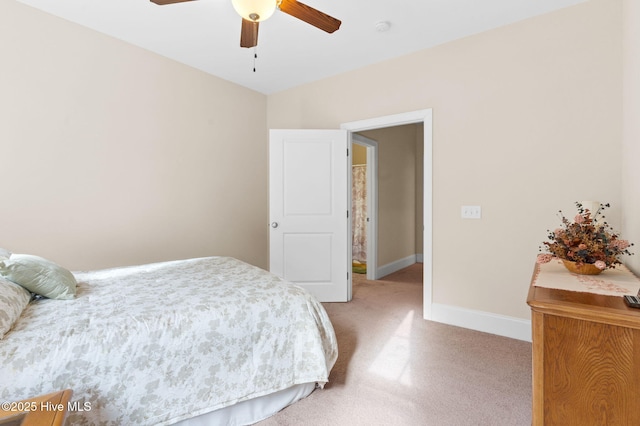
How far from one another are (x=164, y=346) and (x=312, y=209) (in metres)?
2.44

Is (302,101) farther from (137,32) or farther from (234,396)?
(234,396)

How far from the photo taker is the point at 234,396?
1554mm

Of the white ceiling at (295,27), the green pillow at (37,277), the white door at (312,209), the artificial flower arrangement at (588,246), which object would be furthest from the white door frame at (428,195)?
the green pillow at (37,277)

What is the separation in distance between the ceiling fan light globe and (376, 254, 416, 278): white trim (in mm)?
3837

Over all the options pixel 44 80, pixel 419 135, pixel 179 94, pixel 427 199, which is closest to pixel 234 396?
pixel 427 199

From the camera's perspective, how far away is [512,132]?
2648 millimetres

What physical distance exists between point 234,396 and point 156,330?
519 millimetres

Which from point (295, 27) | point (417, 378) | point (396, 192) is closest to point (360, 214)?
point (396, 192)

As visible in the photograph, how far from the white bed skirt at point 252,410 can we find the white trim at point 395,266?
3101 mm

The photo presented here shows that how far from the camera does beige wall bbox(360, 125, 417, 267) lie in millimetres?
4953

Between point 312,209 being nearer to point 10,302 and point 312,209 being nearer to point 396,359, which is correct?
point 396,359

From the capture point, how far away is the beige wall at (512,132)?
7.63 ft

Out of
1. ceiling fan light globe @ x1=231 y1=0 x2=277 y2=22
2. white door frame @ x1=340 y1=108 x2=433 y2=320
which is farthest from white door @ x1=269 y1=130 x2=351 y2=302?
ceiling fan light globe @ x1=231 y1=0 x2=277 y2=22

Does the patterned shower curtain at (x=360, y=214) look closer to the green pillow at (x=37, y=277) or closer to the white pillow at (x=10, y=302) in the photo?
the green pillow at (x=37, y=277)
